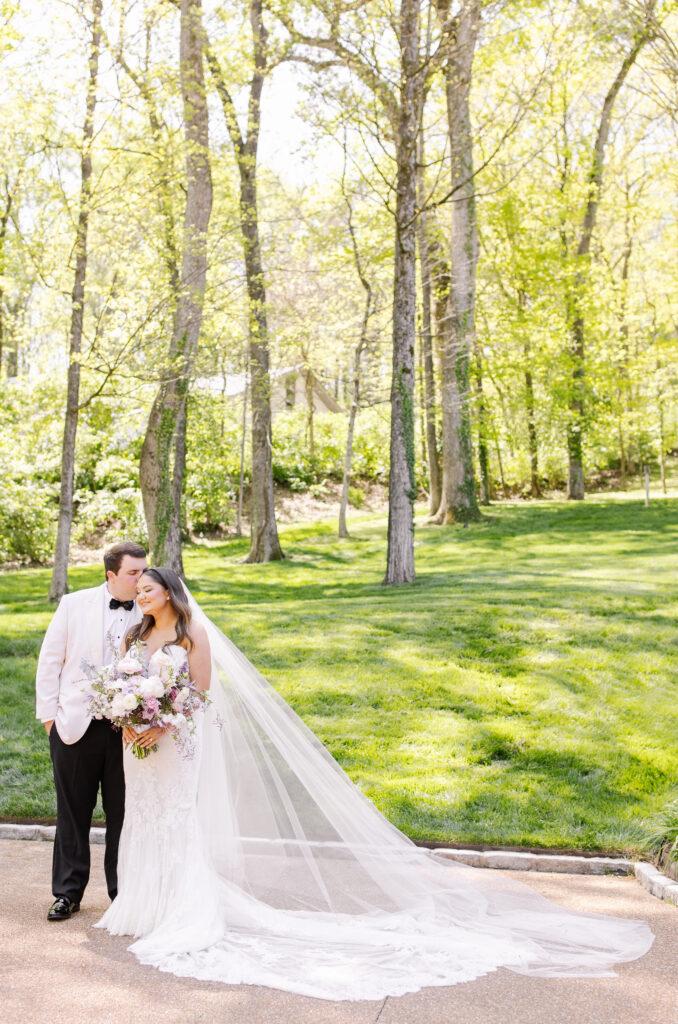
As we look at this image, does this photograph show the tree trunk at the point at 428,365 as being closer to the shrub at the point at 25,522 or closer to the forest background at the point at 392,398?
the forest background at the point at 392,398

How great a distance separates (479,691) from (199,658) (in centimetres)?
523

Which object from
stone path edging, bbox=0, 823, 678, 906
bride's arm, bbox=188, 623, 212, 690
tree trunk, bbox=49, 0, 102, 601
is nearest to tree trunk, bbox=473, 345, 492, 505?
tree trunk, bbox=49, 0, 102, 601

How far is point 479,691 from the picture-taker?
33.2 ft

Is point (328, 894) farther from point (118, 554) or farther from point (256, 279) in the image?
point (256, 279)

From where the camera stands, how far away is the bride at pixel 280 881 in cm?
472

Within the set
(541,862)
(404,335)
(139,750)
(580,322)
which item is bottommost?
(541,862)

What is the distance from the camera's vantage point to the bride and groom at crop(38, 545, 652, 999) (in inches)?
191

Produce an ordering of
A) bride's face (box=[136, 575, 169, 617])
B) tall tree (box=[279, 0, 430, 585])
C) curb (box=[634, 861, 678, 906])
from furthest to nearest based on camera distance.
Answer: tall tree (box=[279, 0, 430, 585]) → curb (box=[634, 861, 678, 906]) → bride's face (box=[136, 575, 169, 617])

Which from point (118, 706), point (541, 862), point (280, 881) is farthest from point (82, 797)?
point (541, 862)

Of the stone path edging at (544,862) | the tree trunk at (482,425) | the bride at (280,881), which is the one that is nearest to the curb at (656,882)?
the stone path edging at (544,862)

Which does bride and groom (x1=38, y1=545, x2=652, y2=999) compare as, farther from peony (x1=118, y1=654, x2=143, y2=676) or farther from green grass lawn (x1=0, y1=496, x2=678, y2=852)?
green grass lawn (x1=0, y1=496, x2=678, y2=852)

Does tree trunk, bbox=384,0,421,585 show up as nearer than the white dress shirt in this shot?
No

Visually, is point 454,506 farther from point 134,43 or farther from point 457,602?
point 134,43

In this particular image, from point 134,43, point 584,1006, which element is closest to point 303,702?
point 584,1006
